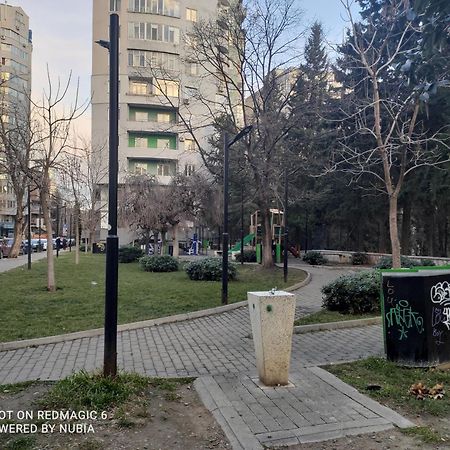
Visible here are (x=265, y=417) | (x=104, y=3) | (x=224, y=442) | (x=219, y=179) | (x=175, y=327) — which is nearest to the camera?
(x=224, y=442)

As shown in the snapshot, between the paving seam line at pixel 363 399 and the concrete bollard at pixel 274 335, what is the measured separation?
0.55 m

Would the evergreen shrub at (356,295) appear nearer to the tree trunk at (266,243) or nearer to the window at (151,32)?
the tree trunk at (266,243)

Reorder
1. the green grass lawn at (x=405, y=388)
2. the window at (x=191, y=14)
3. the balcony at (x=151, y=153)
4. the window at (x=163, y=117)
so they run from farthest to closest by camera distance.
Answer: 1. the window at (x=191, y=14)
2. the window at (x=163, y=117)
3. the balcony at (x=151, y=153)
4. the green grass lawn at (x=405, y=388)

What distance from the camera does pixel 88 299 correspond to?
12.0 m

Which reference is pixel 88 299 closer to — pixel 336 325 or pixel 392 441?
pixel 336 325

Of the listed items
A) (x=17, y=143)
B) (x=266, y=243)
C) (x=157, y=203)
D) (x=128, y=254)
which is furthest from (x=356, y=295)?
(x=128, y=254)

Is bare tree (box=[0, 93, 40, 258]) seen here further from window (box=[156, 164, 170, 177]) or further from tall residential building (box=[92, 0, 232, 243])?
window (box=[156, 164, 170, 177])

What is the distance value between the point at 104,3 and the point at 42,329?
53182mm

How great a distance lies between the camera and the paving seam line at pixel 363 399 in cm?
412

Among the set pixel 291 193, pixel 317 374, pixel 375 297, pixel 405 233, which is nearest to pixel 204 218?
pixel 291 193

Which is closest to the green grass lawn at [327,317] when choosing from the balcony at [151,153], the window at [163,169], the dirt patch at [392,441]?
the dirt patch at [392,441]

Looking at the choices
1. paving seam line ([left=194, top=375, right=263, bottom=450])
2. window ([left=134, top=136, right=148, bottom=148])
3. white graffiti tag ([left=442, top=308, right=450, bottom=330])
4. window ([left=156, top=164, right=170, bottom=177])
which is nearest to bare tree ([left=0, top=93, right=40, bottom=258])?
paving seam line ([left=194, top=375, right=263, bottom=450])

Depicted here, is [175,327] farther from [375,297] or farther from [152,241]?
[152,241]

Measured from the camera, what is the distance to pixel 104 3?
52.8 m
